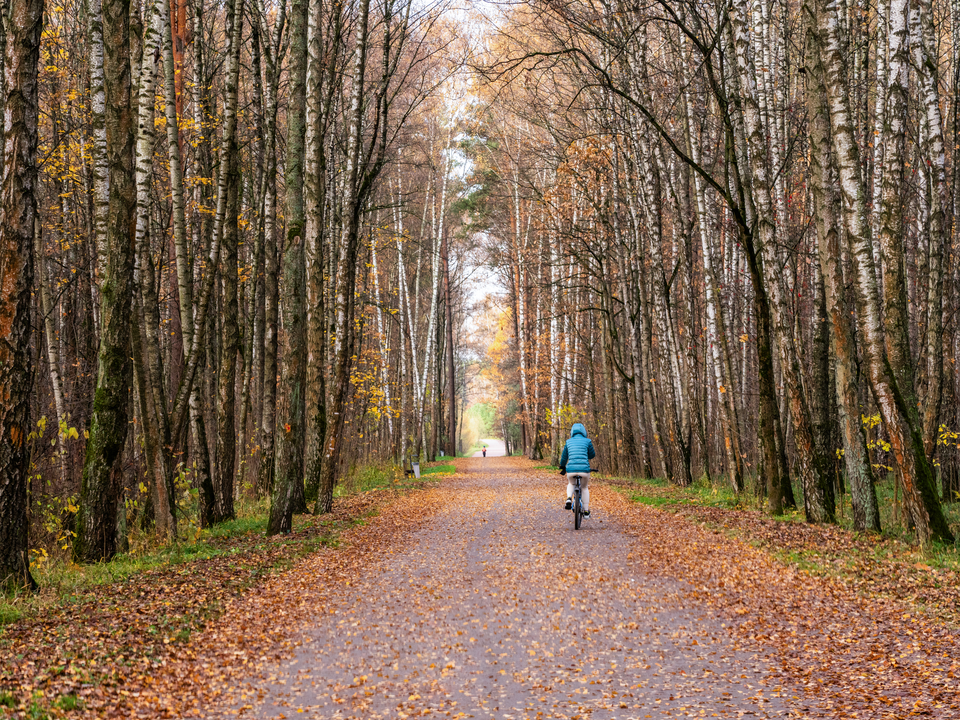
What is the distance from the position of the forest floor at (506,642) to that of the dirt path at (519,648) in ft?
0.08

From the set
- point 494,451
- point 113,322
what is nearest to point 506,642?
point 113,322

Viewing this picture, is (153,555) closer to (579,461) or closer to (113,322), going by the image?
(113,322)

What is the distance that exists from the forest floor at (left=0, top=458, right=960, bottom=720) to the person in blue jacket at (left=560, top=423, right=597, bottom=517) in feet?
9.42

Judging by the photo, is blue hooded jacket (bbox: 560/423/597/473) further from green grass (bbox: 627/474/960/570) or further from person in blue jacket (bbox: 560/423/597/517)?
green grass (bbox: 627/474/960/570)

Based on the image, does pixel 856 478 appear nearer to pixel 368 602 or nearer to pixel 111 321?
pixel 368 602

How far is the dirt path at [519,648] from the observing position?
498 centimetres

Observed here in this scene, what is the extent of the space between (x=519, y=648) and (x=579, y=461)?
7.62 m

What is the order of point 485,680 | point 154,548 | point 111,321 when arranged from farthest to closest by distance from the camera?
point 154,548 → point 111,321 → point 485,680

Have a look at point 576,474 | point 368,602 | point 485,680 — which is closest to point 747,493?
point 576,474

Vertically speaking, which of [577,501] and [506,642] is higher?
[577,501]

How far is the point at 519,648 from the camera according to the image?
6285 millimetres

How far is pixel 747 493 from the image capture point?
681 inches

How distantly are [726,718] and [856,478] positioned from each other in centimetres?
783

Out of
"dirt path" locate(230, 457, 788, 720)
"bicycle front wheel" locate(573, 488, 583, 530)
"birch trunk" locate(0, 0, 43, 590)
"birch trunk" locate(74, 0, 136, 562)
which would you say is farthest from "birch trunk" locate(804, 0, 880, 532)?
"birch trunk" locate(0, 0, 43, 590)
